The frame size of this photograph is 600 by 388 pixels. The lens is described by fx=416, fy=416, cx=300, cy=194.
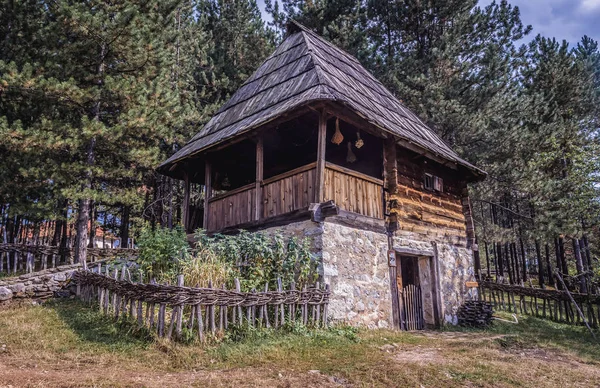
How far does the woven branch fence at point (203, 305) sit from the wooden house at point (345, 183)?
0.99 m

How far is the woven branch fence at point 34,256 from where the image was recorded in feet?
45.4

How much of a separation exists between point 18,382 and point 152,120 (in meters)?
9.76

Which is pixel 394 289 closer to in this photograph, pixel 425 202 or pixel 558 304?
pixel 425 202

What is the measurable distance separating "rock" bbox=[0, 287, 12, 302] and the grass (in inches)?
58.0

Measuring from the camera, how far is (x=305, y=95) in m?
8.90

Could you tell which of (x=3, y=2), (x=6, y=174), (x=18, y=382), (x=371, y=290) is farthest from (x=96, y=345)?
(x=3, y=2)

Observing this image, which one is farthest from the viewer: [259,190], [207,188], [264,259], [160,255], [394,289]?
[207,188]

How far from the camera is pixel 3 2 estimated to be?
14.2 meters

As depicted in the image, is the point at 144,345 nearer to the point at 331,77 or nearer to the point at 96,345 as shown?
the point at 96,345

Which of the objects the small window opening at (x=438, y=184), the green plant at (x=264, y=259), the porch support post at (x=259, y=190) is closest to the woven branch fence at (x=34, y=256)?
the porch support post at (x=259, y=190)

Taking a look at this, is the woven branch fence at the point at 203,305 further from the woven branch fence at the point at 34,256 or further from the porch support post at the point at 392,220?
the woven branch fence at the point at 34,256

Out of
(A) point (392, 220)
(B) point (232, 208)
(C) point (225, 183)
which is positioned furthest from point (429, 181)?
(C) point (225, 183)

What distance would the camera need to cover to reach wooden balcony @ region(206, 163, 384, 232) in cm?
905

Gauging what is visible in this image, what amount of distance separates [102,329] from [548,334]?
1061cm
